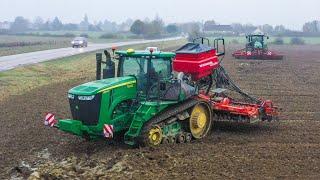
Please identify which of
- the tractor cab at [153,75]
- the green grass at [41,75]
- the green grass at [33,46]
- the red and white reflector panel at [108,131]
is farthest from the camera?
the green grass at [33,46]

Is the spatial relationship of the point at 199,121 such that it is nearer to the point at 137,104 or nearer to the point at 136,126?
the point at 137,104

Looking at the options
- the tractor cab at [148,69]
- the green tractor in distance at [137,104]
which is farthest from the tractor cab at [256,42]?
the tractor cab at [148,69]

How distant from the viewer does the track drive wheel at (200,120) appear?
42.3 feet

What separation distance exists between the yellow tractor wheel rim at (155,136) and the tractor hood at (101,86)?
125 centimetres

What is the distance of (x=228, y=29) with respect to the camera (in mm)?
127500

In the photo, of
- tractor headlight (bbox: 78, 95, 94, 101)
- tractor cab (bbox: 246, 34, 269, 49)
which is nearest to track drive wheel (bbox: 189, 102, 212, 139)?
tractor headlight (bbox: 78, 95, 94, 101)

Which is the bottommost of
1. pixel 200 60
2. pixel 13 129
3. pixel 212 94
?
pixel 13 129

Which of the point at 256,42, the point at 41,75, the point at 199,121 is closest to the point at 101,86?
the point at 199,121

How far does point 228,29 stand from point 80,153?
118 meters

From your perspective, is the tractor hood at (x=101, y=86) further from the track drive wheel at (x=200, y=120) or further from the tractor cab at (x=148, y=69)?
the track drive wheel at (x=200, y=120)

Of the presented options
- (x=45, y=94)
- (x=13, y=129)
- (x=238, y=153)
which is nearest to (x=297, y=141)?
(x=238, y=153)

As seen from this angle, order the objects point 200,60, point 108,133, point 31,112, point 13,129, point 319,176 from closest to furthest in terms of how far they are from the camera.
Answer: point 319,176 < point 108,133 < point 200,60 < point 13,129 < point 31,112

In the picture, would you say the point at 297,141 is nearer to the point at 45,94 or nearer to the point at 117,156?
the point at 117,156

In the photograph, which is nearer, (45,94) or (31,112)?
(31,112)
